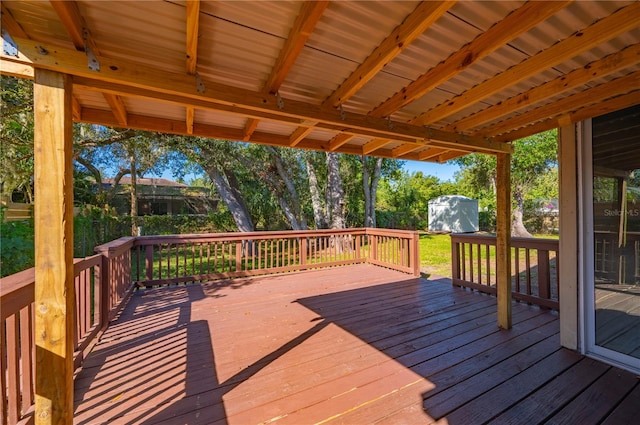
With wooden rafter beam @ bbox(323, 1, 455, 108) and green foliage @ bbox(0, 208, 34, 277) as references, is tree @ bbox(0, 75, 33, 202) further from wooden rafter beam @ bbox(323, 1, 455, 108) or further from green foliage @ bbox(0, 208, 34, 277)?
wooden rafter beam @ bbox(323, 1, 455, 108)

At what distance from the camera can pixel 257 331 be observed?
2.98 metres

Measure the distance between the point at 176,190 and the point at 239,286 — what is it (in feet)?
53.0

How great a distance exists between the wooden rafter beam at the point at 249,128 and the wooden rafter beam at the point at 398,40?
0.89 metres

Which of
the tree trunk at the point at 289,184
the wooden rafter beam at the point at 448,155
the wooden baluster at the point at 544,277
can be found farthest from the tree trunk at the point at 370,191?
the wooden baluster at the point at 544,277

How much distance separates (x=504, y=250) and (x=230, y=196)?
320 inches

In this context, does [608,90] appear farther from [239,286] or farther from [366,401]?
[239,286]

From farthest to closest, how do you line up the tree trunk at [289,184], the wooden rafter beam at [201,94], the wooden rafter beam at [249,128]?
1. the tree trunk at [289,184]
2. the wooden rafter beam at [249,128]
3. the wooden rafter beam at [201,94]

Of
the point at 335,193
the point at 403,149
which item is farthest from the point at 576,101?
the point at 335,193

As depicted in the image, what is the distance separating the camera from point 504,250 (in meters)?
3.03

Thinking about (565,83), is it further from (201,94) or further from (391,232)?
(391,232)

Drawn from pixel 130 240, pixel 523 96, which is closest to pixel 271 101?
pixel 523 96

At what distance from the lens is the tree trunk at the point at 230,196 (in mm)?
9062

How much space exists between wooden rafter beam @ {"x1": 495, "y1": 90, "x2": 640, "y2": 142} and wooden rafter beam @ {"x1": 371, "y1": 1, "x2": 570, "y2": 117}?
1.47m

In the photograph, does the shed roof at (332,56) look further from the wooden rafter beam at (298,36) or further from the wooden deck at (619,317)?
the wooden deck at (619,317)
